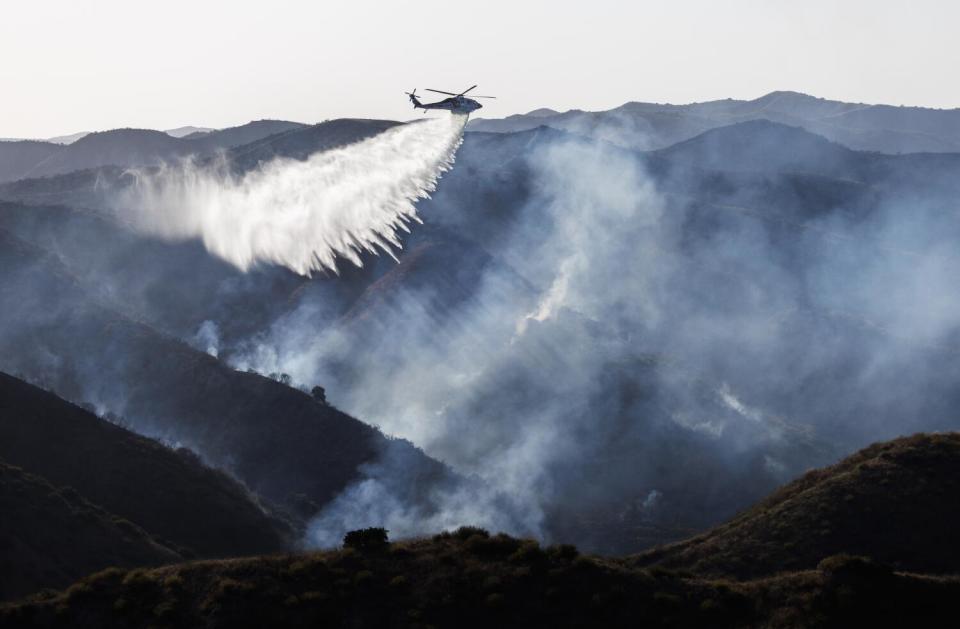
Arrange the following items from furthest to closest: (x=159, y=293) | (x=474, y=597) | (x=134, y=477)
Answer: (x=159, y=293) → (x=134, y=477) → (x=474, y=597)

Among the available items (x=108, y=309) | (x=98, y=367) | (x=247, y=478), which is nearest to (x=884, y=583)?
(x=247, y=478)

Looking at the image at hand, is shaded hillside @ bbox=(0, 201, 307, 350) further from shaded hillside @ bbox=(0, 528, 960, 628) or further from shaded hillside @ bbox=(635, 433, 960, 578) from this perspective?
shaded hillside @ bbox=(0, 528, 960, 628)

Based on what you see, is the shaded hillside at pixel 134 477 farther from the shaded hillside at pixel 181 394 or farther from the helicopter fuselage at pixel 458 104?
the helicopter fuselage at pixel 458 104

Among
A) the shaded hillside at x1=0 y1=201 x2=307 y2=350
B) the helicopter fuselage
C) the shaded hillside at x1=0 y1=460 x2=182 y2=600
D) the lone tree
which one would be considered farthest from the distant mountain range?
Answer: the helicopter fuselage

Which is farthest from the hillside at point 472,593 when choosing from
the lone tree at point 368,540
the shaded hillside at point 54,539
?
the shaded hillside at point 54,539

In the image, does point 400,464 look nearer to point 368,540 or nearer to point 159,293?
point 159,293

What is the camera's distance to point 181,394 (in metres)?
147

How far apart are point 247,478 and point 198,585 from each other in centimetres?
8118

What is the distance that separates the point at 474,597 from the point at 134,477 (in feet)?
193

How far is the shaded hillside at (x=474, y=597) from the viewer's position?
55.3m

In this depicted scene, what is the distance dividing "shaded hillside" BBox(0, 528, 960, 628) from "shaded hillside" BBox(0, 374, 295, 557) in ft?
136

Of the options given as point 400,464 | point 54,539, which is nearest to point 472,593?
point 54,539

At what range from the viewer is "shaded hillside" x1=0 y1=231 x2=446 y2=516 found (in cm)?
13862

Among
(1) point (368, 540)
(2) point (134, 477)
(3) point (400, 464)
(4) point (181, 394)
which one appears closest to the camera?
(1) point (368, 540)
